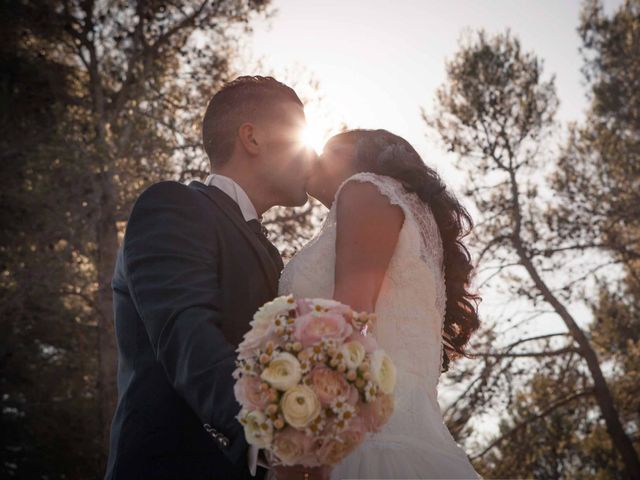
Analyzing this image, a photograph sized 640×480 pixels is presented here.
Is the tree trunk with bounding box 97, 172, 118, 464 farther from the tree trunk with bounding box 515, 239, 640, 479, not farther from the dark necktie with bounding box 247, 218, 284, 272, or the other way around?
the dark necktie with bounding box 247, 218, 284, 272

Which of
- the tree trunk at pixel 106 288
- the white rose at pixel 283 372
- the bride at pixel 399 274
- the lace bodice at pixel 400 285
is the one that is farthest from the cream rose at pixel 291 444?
the tree trunk at pixel 106 288

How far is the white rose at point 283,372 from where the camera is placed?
5.93 feet

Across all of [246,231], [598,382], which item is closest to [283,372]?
[246,231]

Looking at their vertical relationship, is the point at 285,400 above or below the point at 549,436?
below

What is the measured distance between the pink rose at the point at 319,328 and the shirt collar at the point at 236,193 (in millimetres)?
1361

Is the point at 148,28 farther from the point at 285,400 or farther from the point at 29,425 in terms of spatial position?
the point at 285,400

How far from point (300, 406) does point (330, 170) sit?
1.97 metres

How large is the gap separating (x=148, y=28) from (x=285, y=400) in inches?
506

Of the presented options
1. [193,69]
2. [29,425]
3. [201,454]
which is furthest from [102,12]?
[201,454]

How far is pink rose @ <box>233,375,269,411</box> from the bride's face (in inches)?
68.2

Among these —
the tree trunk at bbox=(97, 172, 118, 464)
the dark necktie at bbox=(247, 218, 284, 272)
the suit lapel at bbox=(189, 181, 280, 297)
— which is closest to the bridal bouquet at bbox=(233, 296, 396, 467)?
the suit lapel at bbox=(189, 181, 280, 297)

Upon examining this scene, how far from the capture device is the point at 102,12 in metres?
13.3

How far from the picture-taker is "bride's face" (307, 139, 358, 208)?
11.5ft

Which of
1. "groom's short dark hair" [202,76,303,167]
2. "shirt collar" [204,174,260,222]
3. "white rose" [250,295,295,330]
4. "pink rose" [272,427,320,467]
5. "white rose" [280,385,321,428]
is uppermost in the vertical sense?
"groom's short dark hair" [202,76,303,167]
